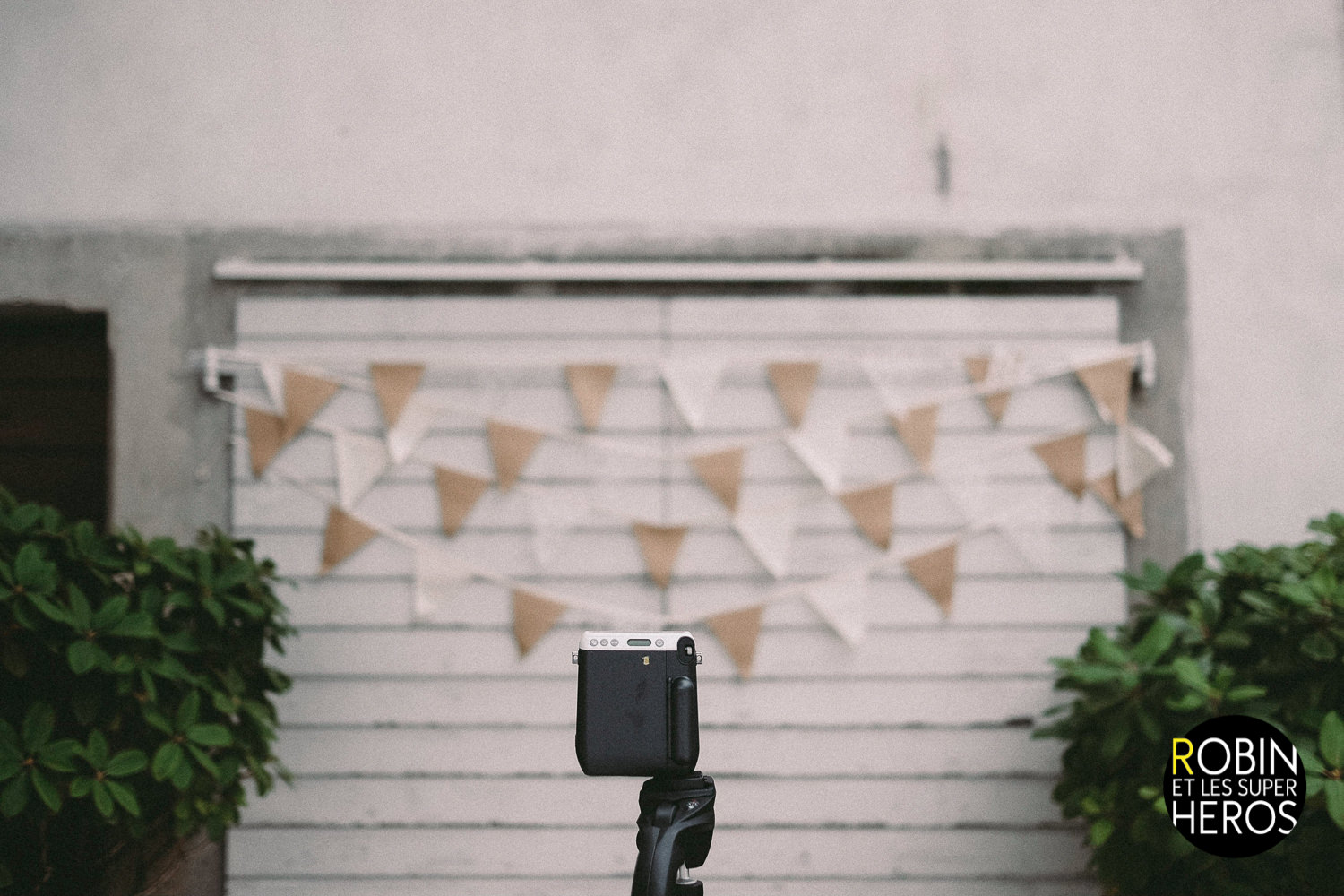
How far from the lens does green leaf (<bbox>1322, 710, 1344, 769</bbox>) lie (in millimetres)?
1883

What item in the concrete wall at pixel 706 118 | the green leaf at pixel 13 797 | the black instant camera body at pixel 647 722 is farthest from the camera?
the concrete wall at pixel 706 118

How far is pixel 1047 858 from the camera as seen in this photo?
263 cm

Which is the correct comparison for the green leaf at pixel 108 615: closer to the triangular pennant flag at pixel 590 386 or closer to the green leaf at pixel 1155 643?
the triangular pennant flag at pixel 590 386

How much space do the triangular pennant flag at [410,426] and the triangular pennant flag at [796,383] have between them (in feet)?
3.52

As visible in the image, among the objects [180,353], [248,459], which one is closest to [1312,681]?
[248,459]

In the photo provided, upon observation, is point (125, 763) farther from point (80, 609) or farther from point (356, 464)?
point (356, 464)

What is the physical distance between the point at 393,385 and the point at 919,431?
5.35 ft

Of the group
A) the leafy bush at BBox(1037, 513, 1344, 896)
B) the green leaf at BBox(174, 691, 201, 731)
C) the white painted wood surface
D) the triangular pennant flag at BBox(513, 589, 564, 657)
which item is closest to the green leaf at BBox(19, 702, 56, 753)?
the green leaf at BBox(174, 691, 201, 731)

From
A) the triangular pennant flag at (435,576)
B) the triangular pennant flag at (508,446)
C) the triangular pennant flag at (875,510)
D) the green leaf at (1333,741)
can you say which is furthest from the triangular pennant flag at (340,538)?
the green leaf at (1333,741)

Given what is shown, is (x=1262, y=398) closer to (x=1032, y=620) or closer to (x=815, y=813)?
(x=1032, y=620)

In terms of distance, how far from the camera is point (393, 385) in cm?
271

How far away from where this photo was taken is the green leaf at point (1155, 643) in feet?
7.00

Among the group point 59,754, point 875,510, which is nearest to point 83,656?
point 59,754

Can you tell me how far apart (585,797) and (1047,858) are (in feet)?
4.60
